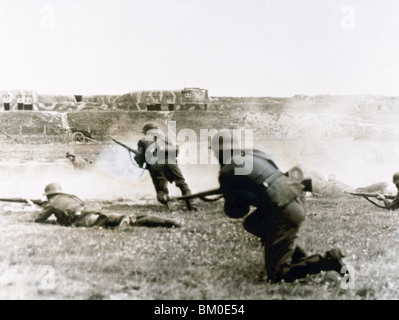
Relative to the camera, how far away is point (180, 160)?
19.8 feet

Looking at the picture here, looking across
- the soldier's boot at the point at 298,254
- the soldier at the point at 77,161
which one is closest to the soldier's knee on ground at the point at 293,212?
the soldier's boot at the point at 298,254

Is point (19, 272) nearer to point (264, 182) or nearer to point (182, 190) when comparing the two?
point (182, 190)

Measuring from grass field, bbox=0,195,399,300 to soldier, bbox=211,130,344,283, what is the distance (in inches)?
15.5

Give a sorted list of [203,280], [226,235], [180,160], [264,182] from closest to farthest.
Result: [264,182]
[203,280]
[226,235]
[180,160]

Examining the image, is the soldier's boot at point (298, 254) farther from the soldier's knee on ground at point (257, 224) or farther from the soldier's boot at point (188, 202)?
the soldier's boot at point (188, 202)

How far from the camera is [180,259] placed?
548 cm

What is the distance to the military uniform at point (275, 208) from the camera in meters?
4.83

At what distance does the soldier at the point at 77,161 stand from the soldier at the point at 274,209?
221 centimetres

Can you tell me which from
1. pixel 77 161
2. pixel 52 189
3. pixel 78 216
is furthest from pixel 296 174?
pixel 52 189

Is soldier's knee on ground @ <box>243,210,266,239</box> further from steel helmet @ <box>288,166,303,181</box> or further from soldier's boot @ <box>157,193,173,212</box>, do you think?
soldier's boot @ <box>157,193,173,212</box>

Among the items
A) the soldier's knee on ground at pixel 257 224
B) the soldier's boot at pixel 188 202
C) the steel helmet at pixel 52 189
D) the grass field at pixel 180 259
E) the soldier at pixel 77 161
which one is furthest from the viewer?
the soldier at pixel 77 161

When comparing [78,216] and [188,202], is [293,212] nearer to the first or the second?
[188,202]
